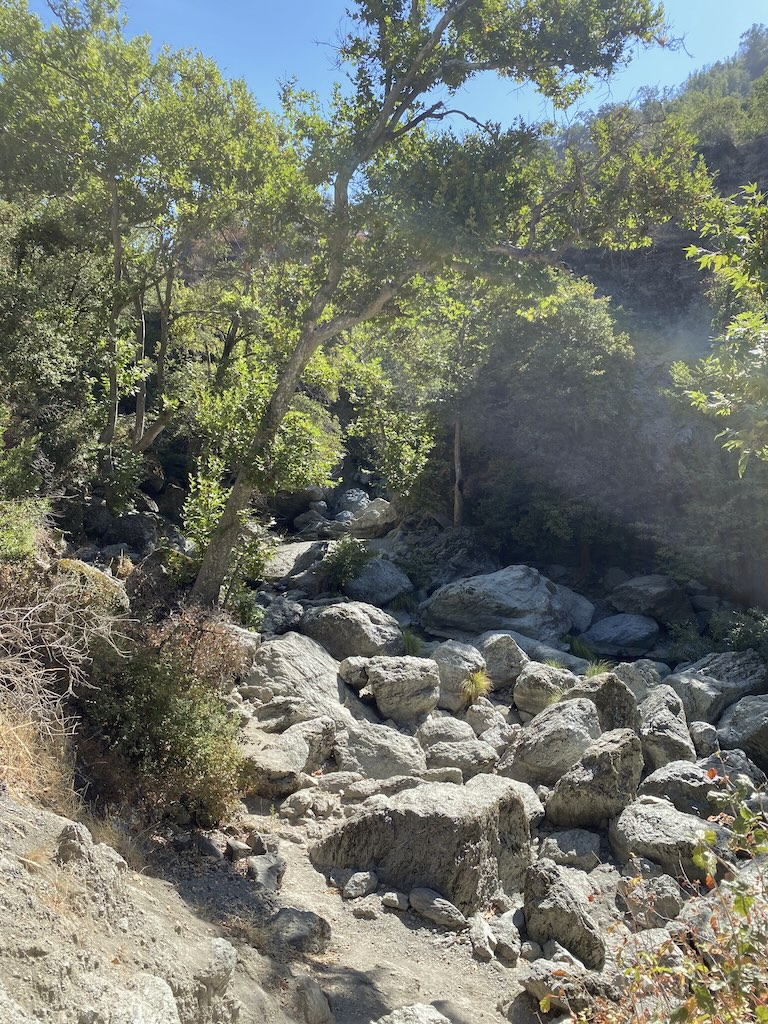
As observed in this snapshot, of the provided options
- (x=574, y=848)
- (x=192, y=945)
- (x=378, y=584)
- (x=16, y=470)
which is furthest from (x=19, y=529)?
(x=378, y=584)

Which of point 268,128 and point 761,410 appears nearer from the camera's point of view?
point 761,410

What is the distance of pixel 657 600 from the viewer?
837 inches

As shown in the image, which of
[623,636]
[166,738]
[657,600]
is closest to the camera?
[166,738]

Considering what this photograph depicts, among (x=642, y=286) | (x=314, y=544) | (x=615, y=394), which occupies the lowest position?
(x=314, y=544)

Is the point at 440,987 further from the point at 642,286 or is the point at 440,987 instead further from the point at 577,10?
the point at 642,286

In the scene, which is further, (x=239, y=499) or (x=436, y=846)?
(x=239, y=499)

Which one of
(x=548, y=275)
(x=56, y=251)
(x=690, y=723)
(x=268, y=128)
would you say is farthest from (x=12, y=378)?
(x=690, y=723)

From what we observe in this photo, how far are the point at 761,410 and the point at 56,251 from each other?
53.0 feet

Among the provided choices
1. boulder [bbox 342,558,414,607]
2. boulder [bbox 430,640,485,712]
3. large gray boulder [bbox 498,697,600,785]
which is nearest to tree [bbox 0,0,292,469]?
boulder [bbox 342,558,414,607]

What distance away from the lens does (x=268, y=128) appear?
17.2m

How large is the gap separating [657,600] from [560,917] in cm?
1506

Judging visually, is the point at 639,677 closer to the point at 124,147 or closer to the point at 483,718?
the point at 483,718

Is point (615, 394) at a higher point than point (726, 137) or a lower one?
lower

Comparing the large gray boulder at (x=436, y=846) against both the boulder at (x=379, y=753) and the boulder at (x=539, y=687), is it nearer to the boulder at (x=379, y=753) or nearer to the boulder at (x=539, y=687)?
the boulder at (x=379, y=753)
